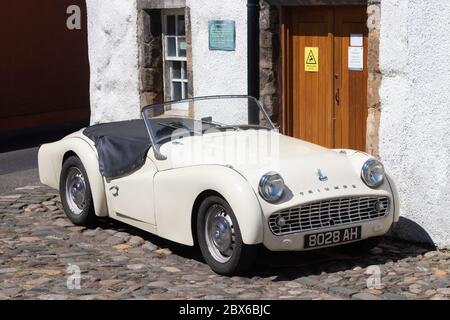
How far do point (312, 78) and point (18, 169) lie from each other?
191 inches

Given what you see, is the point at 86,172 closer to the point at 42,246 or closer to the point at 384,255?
the point at 42,246

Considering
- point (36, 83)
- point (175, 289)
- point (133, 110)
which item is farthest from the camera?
point (36, 83)

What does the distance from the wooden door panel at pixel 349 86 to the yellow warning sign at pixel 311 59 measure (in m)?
0.25

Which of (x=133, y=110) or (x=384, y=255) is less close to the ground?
(x=133, y=110)

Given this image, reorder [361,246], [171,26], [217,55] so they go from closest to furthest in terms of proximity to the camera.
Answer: [361,246], [217,55], [171,26]

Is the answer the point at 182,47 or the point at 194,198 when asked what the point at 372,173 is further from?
the point at 182,47

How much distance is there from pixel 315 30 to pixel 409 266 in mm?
2973

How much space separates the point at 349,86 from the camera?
9.14m

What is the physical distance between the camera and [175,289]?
22.4ft

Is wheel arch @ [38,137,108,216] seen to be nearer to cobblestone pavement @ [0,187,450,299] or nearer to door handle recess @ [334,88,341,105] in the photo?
cobblestone pavement @ [0,187,450,299]

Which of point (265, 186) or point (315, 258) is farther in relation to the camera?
point (315, 258)

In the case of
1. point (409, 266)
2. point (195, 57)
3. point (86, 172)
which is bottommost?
point (409, 266)

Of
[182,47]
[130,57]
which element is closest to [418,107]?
[182,47]

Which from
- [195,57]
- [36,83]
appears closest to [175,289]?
[195,57]
